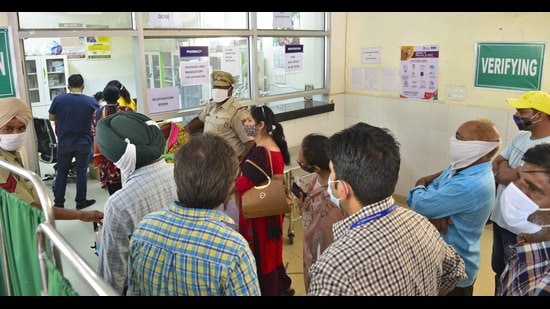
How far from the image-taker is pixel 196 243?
1315mm

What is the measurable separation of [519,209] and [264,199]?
53.0 inches

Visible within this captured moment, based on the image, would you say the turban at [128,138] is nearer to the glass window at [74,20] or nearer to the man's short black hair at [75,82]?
the glass window at [74,20]

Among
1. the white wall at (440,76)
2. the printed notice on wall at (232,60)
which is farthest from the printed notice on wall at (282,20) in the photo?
the white wall at (440,76)

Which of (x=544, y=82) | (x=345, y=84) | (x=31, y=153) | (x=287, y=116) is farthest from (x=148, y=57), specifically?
(x=544, y=82)

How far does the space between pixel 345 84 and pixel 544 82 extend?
7.12ft

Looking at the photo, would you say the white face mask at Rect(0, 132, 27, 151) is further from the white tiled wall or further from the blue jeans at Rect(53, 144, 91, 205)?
the white tiled wall

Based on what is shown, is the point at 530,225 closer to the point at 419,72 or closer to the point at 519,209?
the point at 519,209

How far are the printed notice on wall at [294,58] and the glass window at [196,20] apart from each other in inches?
24.5

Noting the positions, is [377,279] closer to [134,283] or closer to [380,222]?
[380,222]

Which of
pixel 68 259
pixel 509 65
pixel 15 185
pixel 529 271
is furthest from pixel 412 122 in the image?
pixel 68 259

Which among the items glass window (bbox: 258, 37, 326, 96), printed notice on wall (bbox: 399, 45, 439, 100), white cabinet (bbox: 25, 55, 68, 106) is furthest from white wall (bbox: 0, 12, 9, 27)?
white cabinet (bbox: 25, 55, 68, 106)

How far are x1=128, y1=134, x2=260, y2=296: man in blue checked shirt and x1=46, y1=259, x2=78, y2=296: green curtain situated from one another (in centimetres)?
27

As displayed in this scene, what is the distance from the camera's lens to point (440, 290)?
5.06 feet

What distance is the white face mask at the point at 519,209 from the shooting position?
1566mm
